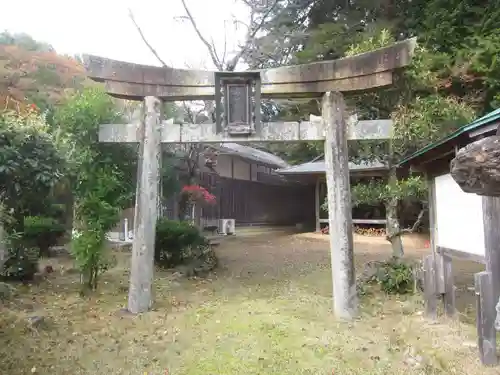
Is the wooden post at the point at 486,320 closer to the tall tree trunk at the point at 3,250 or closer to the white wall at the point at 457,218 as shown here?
the white wall at the point at 457,218

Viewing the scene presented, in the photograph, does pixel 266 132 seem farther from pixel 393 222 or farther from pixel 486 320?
pixel 486 320

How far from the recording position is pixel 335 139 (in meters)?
7.45

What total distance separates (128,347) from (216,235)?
48.6 feet

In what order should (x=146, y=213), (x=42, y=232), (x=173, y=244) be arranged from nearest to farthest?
(x=146, y=213)
(x=173, y=244)
(x=42, y=232)

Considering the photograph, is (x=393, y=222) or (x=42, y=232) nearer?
(x=393, y=222)

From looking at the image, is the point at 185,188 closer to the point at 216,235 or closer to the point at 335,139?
the point at 216,235

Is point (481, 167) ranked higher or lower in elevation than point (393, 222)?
higher

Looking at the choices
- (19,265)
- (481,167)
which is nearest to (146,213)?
(19,265)

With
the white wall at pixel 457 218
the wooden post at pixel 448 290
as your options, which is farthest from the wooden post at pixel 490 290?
the wooden post at pixel 448 290

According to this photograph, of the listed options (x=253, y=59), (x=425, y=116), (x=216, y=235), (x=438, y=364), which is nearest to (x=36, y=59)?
(x=253, y=59)

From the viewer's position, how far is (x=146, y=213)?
24.7ft

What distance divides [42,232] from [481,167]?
13.0 meters

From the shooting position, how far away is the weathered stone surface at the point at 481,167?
1.71 meters

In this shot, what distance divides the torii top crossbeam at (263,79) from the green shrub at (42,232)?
6.59m
